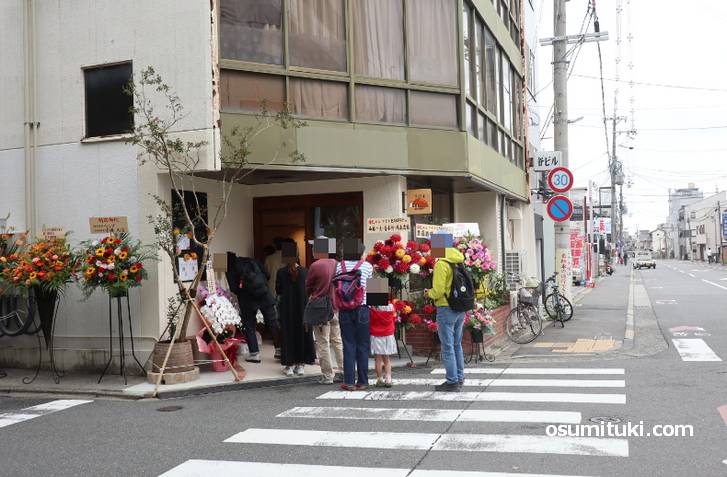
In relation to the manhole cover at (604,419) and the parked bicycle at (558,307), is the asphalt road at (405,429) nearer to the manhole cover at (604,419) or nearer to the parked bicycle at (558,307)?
the manhole cover at (604,419)

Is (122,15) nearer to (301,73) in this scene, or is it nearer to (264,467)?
(301,73)

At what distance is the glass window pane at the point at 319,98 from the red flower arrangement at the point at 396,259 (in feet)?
7.86

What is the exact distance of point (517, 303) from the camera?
15133 mm

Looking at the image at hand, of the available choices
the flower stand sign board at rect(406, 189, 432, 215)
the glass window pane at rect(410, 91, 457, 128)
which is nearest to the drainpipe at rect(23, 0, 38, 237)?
the flower stand sign board at rect(406, 189, 432, 215)

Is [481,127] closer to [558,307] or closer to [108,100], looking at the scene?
[558,307]

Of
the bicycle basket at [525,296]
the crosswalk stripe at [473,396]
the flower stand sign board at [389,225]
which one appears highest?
the flower stand sign board at [389,225]

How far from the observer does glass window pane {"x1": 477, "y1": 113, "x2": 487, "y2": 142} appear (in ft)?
45.9

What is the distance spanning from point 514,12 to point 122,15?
1259 centimetres

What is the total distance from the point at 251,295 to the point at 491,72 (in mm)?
8420

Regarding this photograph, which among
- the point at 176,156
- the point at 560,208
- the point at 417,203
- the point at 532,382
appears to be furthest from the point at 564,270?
the point at 176,156

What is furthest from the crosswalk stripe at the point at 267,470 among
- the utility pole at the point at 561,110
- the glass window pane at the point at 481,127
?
the utility pole at the point at 561,110

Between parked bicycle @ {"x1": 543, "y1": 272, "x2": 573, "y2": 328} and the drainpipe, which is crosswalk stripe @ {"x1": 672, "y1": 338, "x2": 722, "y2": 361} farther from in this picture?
the drainpipe

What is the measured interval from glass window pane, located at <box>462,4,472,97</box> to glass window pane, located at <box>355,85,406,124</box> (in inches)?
65.8

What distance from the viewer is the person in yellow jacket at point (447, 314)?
8633 millimetres
